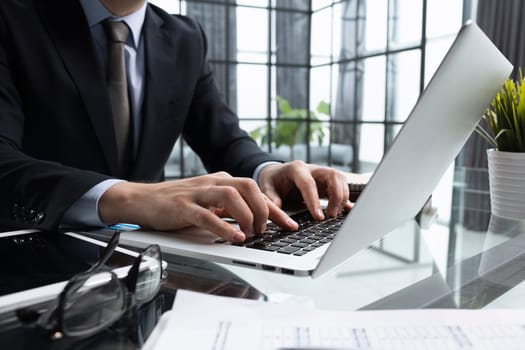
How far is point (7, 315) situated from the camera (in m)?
0.34

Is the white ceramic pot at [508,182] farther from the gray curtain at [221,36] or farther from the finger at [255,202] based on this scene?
the gray curtain at [221,36]

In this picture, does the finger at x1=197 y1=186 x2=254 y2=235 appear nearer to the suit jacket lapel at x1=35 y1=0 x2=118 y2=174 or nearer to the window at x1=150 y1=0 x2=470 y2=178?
the suit jacket lapel at x1=35 y1=0 x2=118 y2=174

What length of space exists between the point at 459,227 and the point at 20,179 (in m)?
0.71

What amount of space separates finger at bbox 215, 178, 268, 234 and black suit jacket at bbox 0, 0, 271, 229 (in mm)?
217

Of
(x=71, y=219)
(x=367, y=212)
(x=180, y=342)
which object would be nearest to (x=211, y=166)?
(x=71, y=219)

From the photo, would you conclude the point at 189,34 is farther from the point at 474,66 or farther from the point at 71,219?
the point at 474,66

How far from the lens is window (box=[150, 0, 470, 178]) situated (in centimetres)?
496

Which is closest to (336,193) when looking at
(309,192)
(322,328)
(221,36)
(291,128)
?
(309,192)

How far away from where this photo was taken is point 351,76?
18.9 ft

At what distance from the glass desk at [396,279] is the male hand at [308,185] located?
10 centimetres

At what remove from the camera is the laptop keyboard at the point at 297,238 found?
20.6 inches

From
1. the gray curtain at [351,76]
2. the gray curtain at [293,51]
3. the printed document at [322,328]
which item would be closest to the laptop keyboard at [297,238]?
the printed document at [322,328]

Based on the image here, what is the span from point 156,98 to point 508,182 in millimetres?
790

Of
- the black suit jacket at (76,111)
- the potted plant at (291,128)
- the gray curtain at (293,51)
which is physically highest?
the gray curtain at (293,51)
